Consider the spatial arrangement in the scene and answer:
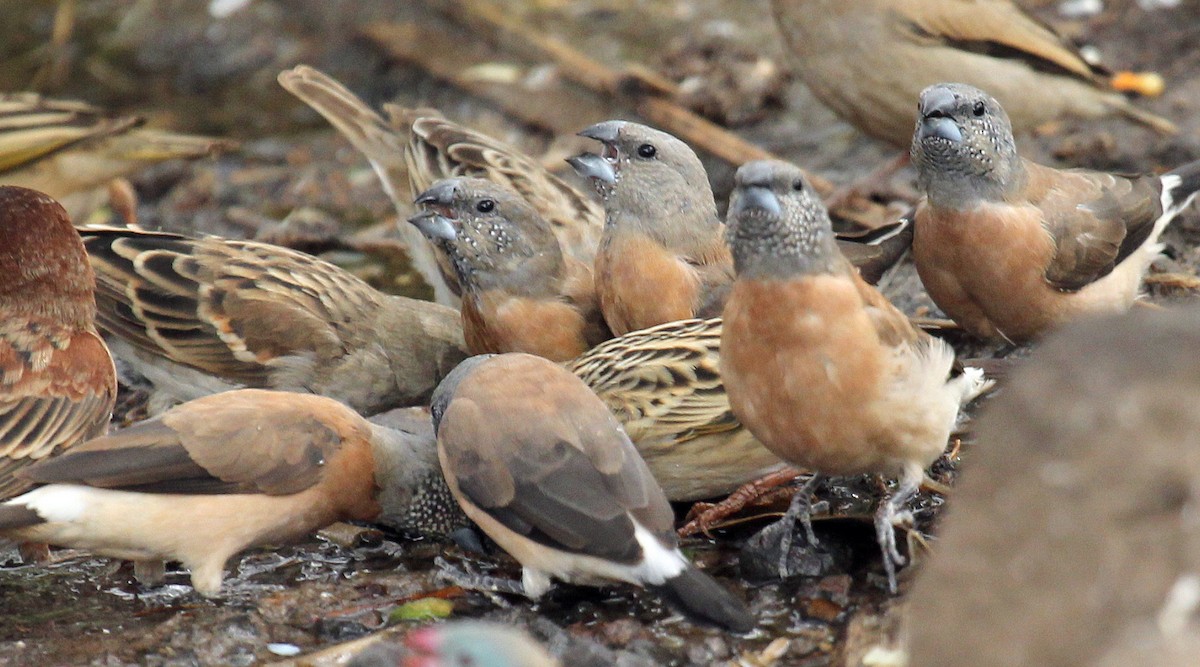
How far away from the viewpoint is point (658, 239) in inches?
251

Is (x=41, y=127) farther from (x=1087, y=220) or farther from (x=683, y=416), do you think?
(x=1087, y=220)

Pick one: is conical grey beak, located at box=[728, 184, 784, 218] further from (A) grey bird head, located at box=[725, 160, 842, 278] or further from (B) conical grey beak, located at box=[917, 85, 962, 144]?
(B) conical grey beak, located at box=[917, 85, 962, 144]

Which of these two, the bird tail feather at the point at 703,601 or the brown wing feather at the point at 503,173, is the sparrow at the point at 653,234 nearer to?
the brown wing feather at the point at 503,173

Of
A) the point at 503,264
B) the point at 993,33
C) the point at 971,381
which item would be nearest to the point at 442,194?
the point at 503,264

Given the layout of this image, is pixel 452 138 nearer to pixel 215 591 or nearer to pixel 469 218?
pixel 469 218

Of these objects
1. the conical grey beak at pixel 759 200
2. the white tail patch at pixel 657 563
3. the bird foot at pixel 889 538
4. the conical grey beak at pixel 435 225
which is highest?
the conical grey beak at pixel 759 200

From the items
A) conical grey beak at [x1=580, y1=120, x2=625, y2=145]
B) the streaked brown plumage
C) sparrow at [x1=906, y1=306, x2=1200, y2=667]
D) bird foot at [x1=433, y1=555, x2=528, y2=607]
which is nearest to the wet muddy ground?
bird foot at [x1=433, y1=555, x2=528, y2=607]

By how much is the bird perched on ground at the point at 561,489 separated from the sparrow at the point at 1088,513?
1505 millimetres

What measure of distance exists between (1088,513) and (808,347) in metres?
1.80

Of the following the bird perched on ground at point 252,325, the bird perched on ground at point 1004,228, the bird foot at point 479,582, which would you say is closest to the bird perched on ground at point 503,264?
the bird perched on ground at point 252,325

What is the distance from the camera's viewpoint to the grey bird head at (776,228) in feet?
15.8

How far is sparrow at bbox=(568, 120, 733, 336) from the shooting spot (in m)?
6.34

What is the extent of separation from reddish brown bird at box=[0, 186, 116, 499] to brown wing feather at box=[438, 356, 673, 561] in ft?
4.96

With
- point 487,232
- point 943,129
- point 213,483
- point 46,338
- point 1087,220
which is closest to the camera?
point 213,483
